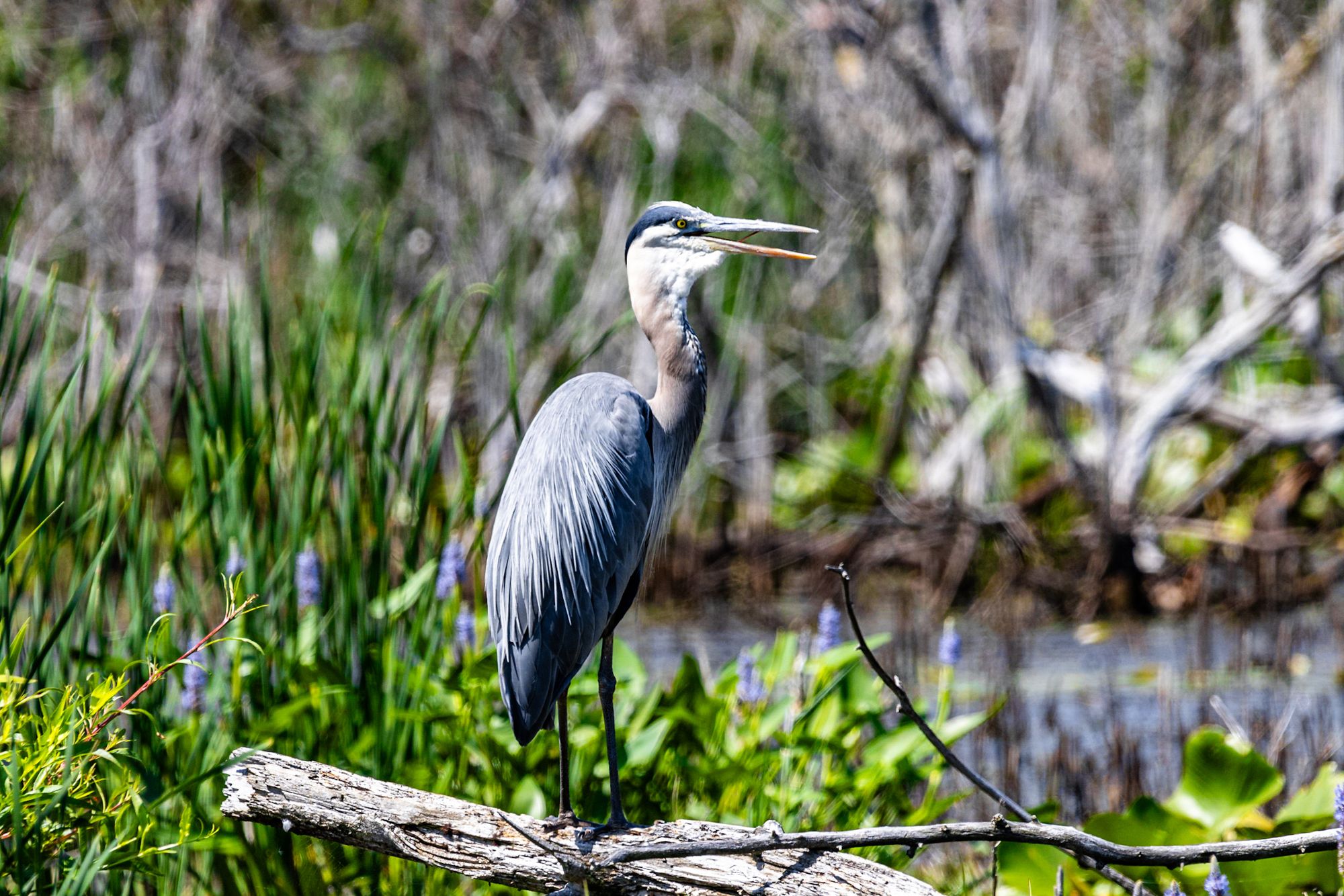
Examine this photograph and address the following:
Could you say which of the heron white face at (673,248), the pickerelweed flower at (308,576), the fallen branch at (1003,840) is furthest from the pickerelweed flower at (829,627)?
the pickerelweed flower at (308,576)

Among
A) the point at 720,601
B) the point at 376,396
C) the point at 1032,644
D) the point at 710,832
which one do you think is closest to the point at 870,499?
the point at 720,601

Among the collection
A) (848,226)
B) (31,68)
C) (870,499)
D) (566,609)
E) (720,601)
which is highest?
(31,68)

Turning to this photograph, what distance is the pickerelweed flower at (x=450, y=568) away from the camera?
2.89 meters

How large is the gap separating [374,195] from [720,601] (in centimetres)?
358

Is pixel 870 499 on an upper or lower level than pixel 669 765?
upper

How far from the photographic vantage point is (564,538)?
2713 millimetres

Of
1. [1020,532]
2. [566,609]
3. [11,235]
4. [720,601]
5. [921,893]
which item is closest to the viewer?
[921,893]

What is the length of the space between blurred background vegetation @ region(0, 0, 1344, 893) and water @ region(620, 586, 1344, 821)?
0.36 ft

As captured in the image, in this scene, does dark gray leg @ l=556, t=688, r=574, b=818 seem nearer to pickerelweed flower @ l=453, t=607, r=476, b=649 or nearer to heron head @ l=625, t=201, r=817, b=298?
pickerelweed flower @ l=453, t=607, r=476, b=649

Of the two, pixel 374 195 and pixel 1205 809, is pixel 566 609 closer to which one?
pixel 1205 809

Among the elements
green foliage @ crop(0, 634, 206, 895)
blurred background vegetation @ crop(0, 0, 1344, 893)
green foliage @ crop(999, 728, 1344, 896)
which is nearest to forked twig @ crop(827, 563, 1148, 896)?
green foliage @ crop(999, 728, 1344, 896)

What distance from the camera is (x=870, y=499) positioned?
747cm

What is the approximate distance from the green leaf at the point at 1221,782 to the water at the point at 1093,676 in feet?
1.38

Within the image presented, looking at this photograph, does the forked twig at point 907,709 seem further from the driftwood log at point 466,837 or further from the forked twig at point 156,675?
the forked twig at point 156,675
